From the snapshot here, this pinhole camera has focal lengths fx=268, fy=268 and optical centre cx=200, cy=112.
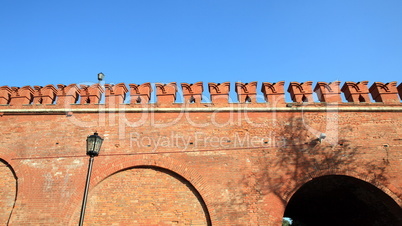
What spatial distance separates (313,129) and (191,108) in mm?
3248

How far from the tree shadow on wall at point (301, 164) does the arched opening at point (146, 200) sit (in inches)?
53.0

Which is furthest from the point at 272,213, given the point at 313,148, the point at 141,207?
the point at 141,207

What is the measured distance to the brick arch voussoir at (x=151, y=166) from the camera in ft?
20.2

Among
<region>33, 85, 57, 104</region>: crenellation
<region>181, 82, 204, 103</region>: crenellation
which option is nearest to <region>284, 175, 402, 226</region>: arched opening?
<region>181, 82, 204, 103</region>: crenellation

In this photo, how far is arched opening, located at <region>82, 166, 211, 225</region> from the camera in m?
6.02

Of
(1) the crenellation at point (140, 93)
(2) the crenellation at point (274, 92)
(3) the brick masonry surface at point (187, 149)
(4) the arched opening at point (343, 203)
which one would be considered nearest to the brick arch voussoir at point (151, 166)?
(3) the brick masonry surface at point (187, 149)

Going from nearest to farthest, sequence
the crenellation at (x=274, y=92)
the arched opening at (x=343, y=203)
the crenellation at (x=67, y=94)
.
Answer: the arched opening at (x=343, y=203) < the crenellation at (x=274, y=92) < the crenellation at (x=67, y=94)

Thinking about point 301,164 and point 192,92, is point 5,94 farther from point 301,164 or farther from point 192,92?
point 301,164

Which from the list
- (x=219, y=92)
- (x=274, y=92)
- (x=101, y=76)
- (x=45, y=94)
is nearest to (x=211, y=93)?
(x=219, y=92)

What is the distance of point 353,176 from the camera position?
636 cm

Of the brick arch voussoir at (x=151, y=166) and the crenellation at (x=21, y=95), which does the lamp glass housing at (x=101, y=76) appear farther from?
the brick arch voussoir at (x=151, y=166)

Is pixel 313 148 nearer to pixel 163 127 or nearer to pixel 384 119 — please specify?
pixel 384 119

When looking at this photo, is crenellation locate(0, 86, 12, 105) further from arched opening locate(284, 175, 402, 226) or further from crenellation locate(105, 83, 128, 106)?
arched opening locate(284, 175, 402, 226)

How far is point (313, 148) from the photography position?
673cm
